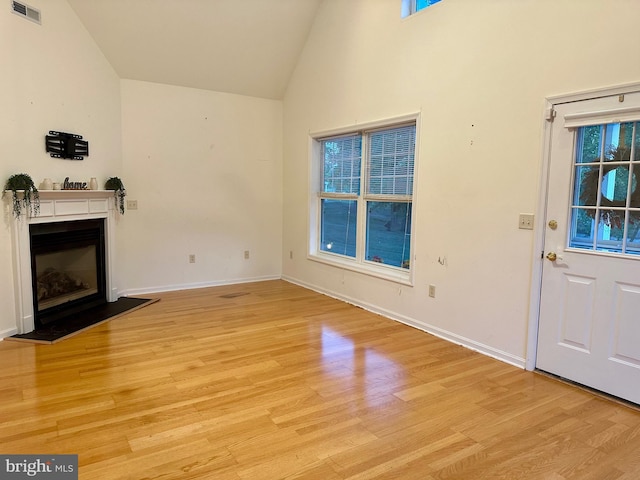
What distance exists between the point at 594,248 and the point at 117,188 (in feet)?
15.0

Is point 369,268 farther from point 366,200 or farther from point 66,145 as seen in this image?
point 66,145

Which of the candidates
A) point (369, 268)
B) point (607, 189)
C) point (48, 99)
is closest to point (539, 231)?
point (607, 189)

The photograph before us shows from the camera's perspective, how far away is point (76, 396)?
106 inches

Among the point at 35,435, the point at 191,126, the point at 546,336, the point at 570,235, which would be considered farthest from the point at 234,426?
the point at 191,126

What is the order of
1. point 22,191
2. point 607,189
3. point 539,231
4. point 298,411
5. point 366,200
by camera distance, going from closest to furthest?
point 298,411
point 607,189
point 539,231
point 22,191
point 366,200

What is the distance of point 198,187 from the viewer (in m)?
5.66

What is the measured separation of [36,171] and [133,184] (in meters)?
1.32

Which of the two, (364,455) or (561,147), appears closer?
(364,455)

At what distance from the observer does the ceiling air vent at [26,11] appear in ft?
11.9

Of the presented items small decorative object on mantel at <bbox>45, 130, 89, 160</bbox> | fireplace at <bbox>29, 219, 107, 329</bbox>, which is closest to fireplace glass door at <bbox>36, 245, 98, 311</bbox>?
fireplace at <bbox>29, 219, 107, 329</bbox>

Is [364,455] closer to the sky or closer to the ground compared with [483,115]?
closer to the ground

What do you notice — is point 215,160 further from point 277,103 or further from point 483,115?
point 483,115

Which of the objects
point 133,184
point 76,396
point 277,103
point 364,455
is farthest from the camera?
point 277,103

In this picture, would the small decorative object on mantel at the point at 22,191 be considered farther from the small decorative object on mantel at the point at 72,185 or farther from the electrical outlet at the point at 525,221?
the electrical outlet at the point at 525,221
